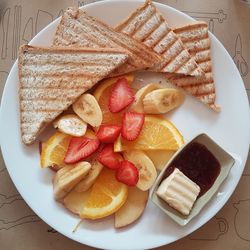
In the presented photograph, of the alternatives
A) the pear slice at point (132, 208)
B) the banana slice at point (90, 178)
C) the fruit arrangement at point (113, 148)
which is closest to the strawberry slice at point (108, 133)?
the fruit arrangement at point (113, 148)

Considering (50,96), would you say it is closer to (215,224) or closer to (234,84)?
(234,84)

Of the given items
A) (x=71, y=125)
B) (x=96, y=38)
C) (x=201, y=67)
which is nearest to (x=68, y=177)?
(x=71, y=125)

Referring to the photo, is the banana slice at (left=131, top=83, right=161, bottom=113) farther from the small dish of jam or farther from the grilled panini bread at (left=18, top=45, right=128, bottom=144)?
the small dish of jam

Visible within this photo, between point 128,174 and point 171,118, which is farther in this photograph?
point 171,118

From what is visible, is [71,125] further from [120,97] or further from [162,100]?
[162,100]

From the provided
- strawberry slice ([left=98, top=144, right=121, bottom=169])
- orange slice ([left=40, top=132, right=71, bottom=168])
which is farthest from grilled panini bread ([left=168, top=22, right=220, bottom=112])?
orange slice ([left=40, top=132, right=71, bottom=168])

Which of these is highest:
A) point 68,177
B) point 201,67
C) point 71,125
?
point 201,67
